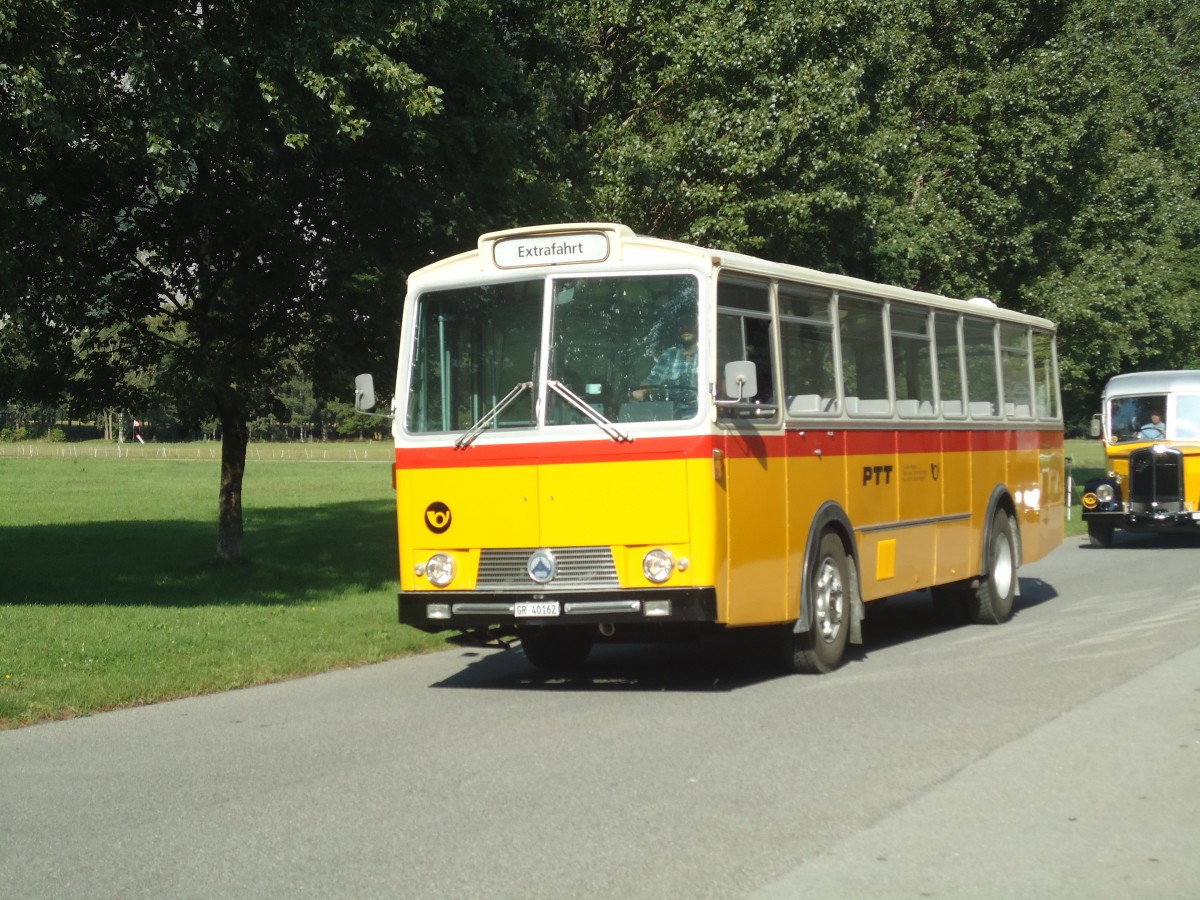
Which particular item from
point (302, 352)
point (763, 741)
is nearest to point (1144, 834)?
point (763, 741)

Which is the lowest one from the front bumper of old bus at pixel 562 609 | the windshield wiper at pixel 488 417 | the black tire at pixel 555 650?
the black tire at pixel 555 650

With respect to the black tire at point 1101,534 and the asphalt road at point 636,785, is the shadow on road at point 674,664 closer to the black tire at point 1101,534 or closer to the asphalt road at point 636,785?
the asphalt road at point 636,785

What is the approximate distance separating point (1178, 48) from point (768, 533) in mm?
46212

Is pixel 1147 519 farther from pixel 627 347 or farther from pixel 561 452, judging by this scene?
pixel 561 452

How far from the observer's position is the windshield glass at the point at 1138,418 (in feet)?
89.0

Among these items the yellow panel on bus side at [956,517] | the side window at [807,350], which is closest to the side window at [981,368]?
the yellow panel on bus side at [956,517]

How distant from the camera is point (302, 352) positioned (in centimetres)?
2167

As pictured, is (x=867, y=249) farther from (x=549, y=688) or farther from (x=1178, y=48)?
(x=1178, y=48)

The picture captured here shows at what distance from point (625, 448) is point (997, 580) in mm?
6599

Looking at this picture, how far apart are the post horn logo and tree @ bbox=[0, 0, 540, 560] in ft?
17.9

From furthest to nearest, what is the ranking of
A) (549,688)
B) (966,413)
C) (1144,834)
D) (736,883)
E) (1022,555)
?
(1022,555) → (966,413) → (549,688) → (1144,834) → (736,883)

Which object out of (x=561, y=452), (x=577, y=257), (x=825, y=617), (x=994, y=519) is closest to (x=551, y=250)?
(x=577, y=257)

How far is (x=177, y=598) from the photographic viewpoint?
1903 cm

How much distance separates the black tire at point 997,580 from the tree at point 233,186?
722 centimetres
